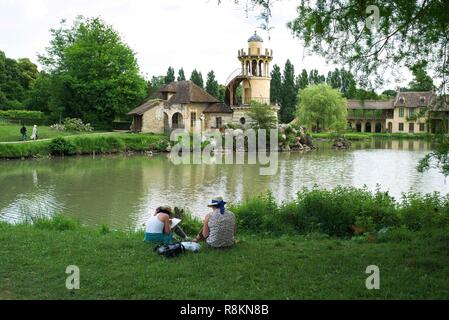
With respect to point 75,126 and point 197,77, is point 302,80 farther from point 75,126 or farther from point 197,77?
point 75,126

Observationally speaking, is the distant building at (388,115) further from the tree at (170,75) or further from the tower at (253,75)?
the tree at (170,75)

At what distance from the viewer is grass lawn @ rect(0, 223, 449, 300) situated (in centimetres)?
591

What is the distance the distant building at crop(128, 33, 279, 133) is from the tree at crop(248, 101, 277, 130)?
1.80m

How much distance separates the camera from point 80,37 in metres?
49.3

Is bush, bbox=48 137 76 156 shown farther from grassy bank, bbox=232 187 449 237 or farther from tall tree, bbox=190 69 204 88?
tall tree, bbox=190 69 204 88

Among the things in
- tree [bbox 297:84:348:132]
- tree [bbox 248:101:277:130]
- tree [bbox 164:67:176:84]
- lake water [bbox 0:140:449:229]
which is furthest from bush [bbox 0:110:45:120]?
tree [bbox 297:84:348:132]

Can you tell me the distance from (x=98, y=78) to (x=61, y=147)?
14866 mm

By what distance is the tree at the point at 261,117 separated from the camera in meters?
45.4

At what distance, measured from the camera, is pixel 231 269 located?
22.5 ft

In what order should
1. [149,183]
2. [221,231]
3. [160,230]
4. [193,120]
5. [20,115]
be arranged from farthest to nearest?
[193,120]
[20,115]
[149,183]
[160,230]
[221,231]

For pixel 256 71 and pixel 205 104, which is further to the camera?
pixel 256 71

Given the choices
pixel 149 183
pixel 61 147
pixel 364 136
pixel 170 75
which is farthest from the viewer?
pixel 170 75

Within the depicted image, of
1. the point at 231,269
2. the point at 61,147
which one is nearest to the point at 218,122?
the point at 61,147
